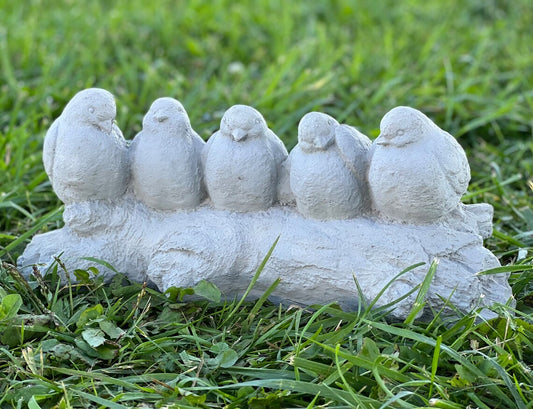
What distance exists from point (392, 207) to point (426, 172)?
0.42ft

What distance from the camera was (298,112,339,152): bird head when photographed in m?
1.77

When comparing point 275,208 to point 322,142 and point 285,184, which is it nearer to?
point 285,184

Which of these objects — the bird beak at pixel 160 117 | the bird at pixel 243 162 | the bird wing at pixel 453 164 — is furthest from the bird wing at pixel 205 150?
the bird wing at pixel 453 164

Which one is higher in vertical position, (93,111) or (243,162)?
(93,111)

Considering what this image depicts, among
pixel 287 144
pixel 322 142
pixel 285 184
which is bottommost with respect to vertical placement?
pixel 287 144

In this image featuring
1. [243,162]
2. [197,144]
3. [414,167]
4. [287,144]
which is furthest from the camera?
[287,144]

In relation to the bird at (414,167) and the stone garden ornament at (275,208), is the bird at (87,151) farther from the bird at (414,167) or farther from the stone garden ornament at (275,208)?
the bird at (414,167)

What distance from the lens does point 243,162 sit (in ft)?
5.97

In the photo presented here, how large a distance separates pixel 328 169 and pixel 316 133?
92 millimetres

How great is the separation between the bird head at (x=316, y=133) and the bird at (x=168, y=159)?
30cm

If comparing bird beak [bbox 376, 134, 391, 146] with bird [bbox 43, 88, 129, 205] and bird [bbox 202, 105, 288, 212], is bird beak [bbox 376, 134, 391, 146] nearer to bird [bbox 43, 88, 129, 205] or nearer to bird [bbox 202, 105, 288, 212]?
bird [bbox 202, 105, 288, 212]

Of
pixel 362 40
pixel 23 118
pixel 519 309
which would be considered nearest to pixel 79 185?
pixel 519 309

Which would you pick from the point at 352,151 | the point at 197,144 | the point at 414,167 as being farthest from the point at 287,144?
the point at 414,167

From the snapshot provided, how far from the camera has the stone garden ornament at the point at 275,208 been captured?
5.75 ft
